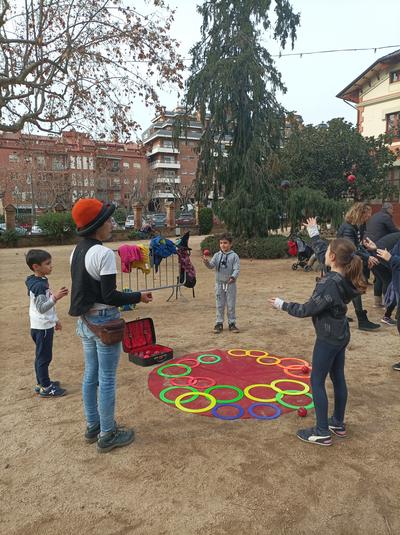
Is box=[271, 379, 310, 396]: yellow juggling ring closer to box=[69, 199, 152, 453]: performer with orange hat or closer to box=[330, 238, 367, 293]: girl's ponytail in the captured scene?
box=[330, 238, 367, 293]: girl's ponytail

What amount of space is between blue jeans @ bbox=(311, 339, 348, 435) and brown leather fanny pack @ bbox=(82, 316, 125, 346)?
1.55 metres

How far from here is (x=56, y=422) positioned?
11.9ft

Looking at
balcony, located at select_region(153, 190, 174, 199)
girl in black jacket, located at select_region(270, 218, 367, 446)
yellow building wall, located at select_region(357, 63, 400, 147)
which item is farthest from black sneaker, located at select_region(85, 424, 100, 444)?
balcony, located at select_region(153, 190, 174, 199)

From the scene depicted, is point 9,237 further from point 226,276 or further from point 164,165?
point 164,165

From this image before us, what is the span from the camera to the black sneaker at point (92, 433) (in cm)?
326

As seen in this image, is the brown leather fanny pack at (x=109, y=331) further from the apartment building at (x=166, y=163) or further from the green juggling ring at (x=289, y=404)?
the apartment building at (x=166, y=163)

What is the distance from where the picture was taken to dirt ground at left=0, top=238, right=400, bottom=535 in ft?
7.82

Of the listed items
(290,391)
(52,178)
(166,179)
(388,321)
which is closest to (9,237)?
(388,321)

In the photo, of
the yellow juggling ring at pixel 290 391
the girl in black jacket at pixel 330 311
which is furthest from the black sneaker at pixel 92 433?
the yellow juggling ring at pixel 290 391

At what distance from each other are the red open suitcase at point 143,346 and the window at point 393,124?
28.5m

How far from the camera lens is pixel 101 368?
303cm

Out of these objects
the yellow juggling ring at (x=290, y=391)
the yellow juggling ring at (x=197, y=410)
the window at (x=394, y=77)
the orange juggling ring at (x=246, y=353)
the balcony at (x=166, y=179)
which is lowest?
the yellow juggling ring at (x=290, y=391)

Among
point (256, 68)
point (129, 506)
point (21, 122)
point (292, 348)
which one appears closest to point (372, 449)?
point (129, 506)

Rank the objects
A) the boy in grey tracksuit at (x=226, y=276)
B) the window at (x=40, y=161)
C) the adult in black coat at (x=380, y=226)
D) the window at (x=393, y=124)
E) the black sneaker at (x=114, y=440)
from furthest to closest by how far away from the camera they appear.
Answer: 1. the window at (x=40, y=161)
2. the window at (x=393, y=124)
3. the adult in black coat at (x=380, y=226)
4. the boy in grey tracksuit at (x=226, y=276)
5. the black sneaker at (x=114, y=440)
